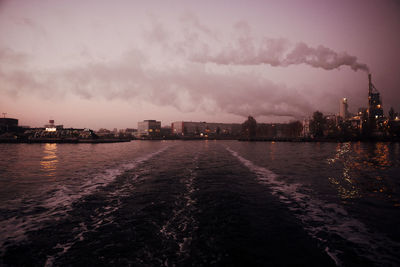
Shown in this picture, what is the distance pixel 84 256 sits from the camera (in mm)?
8570

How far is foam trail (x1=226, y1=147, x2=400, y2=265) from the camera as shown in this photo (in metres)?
8.98

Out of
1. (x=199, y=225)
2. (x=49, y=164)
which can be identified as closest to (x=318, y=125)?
(x=49, y=164)

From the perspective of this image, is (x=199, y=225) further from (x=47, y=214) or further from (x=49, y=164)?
(x=49, y=164)

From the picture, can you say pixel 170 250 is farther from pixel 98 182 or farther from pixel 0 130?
pixel 0 130

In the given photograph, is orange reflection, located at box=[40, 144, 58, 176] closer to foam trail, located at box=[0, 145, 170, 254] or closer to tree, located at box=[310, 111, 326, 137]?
foam trail, located at box=[0, 145, 170, 254]

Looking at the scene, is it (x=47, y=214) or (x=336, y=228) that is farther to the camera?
(x=47, y=214)

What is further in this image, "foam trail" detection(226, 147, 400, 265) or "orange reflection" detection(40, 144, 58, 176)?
"orange reflection" detection(40, 144, 58, 176)

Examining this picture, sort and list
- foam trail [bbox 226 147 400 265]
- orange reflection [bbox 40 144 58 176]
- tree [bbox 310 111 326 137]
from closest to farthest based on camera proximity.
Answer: foam trail [bbox 226 147 400 265] → orange reflection [bbox 40 144 58 176] → tree [bbox 310 111 326 137]

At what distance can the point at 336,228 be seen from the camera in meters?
11.4

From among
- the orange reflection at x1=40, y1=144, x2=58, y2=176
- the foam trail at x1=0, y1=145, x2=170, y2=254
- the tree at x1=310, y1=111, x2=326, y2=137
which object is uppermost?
the tree at x1=310, y1=111, x2=326, y2=137

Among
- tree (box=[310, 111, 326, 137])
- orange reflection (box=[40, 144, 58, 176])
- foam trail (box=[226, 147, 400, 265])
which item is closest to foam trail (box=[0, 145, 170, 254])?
orange reflection (box=[40, 144, 58, 176])

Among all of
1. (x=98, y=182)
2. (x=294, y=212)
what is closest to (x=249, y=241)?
(x=294, y=212)

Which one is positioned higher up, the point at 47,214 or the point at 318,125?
the point at 318,125

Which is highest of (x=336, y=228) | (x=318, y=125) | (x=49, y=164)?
(x=318, y=125)
